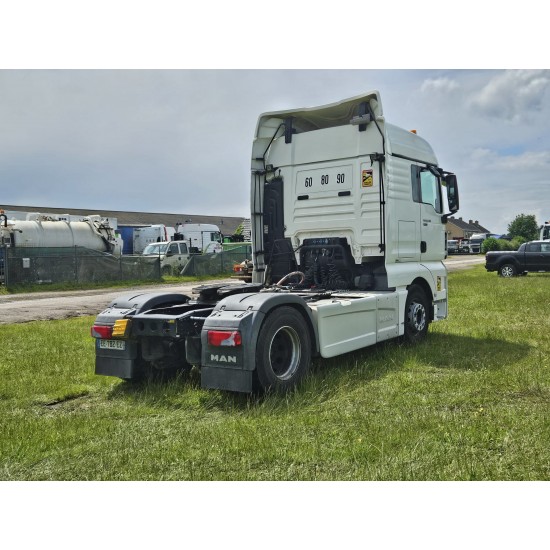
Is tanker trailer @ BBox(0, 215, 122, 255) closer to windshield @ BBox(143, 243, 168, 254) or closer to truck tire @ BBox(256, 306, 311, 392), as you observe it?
windshield @ BBox(143, 243, 168, 254)

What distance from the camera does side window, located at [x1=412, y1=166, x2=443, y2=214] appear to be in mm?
8266

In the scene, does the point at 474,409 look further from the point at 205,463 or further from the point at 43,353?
the point at 43,353

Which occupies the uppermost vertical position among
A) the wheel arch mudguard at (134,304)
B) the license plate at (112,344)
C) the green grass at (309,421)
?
the wheel arch mudguard at (134,304)

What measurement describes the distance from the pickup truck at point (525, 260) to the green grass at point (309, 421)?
17603 millimetres

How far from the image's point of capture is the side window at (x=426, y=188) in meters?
8.27

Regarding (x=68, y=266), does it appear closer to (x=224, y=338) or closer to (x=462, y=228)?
(x=224, y=338)

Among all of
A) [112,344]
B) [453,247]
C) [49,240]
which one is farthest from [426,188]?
[453,247]

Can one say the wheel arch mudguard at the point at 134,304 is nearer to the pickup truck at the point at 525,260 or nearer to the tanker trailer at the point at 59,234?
the tanker trailer at the point at 59,234

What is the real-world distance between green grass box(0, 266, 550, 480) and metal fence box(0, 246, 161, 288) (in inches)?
615

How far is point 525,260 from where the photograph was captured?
2419cm

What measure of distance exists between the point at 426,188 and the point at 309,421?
494 cm

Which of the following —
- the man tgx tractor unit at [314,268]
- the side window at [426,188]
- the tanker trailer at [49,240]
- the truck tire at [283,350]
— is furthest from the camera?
the tanker trailer at [49,240]

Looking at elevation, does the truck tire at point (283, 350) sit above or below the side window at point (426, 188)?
below

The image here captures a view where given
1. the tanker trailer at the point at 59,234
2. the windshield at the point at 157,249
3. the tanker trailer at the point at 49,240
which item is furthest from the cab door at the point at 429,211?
the windshield at the point at 157,249
